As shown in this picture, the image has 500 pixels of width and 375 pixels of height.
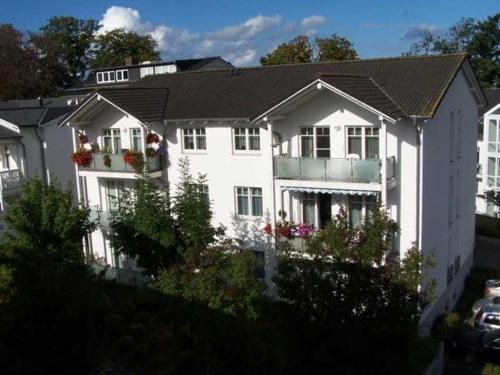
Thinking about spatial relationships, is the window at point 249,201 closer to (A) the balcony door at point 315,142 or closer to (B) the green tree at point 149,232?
(A) the balcony door at point 315,142

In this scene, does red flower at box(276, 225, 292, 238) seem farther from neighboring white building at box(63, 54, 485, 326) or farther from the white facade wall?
the white facade wall

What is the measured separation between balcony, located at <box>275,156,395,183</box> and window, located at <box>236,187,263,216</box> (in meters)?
2.04

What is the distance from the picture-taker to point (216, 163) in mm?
23984

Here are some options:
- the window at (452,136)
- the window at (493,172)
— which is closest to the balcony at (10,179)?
the window at (452,136)

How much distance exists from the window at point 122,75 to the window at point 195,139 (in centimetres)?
3975

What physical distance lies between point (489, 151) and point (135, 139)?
3171 cm

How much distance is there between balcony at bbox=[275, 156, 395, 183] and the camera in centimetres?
1966

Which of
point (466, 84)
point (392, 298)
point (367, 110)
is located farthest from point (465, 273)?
point (392, 298)

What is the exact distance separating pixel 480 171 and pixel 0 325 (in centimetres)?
4449

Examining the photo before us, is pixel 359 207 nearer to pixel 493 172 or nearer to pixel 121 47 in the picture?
pixel 493 172

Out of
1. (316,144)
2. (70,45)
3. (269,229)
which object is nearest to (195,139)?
(269,229)

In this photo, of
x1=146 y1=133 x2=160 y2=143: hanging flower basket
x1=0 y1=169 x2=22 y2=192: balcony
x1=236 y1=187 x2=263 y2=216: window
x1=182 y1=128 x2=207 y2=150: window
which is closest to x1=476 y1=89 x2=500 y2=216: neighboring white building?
x1=236 y1=187 x2=263 y2=216: window

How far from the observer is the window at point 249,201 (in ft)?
76.9

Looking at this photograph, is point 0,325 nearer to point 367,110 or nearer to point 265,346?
point 265,346
